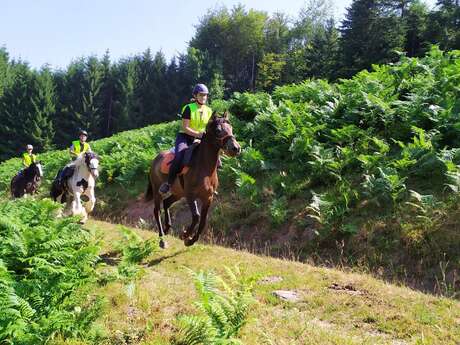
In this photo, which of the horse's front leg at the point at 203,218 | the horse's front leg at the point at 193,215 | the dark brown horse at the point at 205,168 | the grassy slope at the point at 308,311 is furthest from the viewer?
the horse's front leg at the point at 203,218

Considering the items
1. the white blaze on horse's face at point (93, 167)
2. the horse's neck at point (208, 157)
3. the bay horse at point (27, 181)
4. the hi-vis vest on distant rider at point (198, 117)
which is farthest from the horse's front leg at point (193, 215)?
the bay horse at point (27, 181)

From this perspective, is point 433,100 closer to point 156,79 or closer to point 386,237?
point 386,237

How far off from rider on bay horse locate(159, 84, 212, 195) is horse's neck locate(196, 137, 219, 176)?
1.45 feet

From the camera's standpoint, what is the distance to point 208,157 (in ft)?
29.6

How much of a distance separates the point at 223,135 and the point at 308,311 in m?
3.63

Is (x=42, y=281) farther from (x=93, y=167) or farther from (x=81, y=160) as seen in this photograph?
(x=81, y=160)

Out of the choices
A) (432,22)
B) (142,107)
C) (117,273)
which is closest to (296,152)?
(117,273)

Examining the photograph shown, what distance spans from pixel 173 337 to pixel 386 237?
6250 millimetres

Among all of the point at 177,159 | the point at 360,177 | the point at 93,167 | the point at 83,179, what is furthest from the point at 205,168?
the point at 83,179

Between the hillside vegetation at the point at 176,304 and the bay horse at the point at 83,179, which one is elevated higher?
the bay horse at the point at 83,179

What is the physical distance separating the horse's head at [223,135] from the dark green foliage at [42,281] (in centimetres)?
297

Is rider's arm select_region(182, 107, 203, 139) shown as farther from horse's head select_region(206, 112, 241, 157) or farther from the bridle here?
the bridle

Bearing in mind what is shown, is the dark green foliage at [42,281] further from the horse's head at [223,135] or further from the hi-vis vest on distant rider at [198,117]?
the hi-vis vest on distant rider at [198,117]

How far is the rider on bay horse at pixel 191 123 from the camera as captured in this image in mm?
9438
